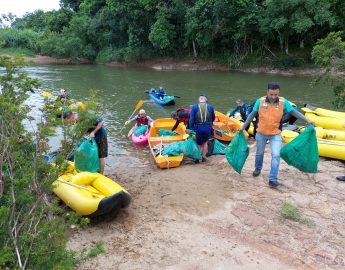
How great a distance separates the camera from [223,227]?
4.42m

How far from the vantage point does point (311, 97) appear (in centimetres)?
1691

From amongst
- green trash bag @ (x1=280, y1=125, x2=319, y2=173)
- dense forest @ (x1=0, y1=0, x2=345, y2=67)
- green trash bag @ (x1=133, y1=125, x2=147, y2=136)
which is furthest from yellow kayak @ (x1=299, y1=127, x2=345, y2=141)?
dense forest @ (x1=0, y1=0, x2=345, y2=67)

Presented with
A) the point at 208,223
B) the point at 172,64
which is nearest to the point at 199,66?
the point at 172,64

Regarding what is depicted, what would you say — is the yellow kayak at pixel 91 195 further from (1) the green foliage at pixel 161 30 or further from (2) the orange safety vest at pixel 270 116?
(1) the green foliage at pixel 161 30

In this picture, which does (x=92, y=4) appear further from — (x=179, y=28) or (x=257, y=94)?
(x=257, y=94)

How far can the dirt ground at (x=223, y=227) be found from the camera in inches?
149

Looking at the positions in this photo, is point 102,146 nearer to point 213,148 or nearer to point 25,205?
point 213,148

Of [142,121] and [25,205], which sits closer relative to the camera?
[25,205]

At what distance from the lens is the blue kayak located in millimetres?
14719

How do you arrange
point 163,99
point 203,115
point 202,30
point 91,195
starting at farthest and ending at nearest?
point 202,30, point 163,99, point 203,115, point 91,195

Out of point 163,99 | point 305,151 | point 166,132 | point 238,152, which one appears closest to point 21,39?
point 163,99

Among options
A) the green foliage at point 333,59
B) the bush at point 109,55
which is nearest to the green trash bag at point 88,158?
the green foliage at point 333,59

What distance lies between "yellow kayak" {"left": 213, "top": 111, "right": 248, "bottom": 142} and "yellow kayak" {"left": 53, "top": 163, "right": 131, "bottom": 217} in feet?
16.1

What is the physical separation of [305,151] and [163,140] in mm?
3859
